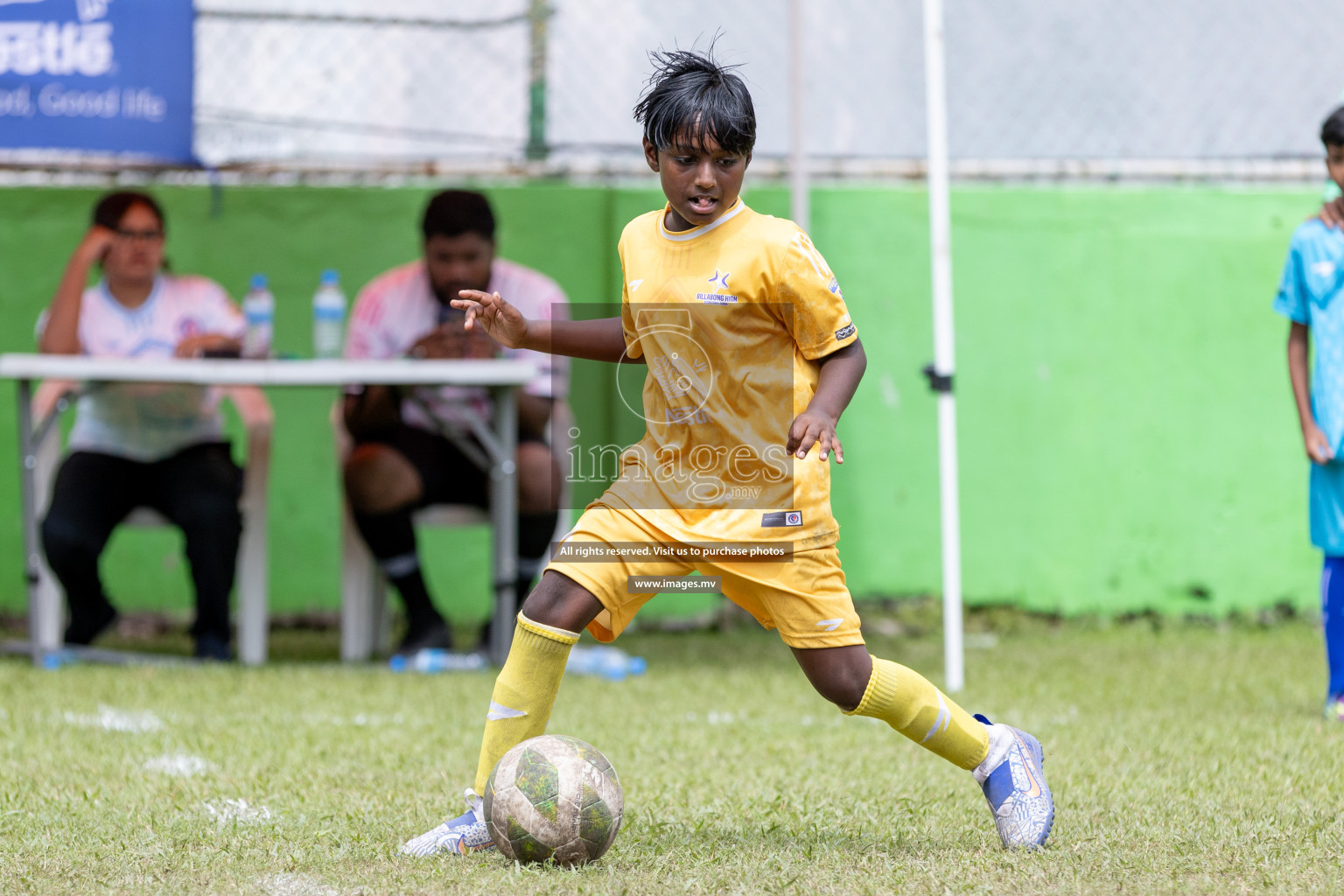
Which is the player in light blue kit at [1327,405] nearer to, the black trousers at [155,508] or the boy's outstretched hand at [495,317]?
the boy's outstretched hand at [495,317]

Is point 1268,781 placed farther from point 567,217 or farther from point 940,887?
point 567,217

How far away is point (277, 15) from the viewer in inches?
298

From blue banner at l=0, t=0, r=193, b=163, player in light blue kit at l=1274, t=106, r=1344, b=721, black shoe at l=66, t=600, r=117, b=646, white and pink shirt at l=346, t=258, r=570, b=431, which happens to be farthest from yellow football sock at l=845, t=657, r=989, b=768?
blue banner at l=0, t=0, r=193, b=163

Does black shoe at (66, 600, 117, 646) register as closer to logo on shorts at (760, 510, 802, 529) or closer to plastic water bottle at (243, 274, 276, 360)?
plastic water bottle at (243, 274, 276, 360)

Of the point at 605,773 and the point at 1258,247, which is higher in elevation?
the point at 1258,247

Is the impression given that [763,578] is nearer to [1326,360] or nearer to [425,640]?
[1326,360]

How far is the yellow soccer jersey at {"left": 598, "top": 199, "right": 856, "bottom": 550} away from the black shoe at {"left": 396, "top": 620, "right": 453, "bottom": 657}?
329 centimetres

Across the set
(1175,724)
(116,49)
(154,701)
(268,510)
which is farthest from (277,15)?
(1175,724)

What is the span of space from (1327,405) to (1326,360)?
0.48 feet

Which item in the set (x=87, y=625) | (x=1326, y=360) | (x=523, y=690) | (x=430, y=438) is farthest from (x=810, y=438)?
(x=87, y=625)

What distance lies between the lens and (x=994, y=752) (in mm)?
3113

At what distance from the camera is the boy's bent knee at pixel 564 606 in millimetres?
2973

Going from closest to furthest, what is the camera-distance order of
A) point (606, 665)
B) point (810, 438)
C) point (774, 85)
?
point (810, 438) → point (606, 665) → point (774, 85)

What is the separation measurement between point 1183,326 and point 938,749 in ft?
15.8
